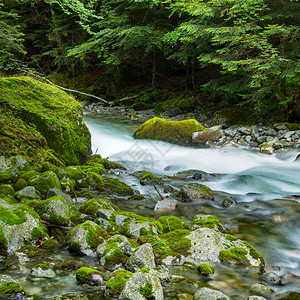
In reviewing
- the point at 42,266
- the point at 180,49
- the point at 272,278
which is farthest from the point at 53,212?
the point at 180,49

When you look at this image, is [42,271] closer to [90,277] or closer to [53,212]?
[90,277]

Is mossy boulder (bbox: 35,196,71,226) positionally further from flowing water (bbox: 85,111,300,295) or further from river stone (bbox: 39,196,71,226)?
flowing water (bbox: 85,111,300,295)

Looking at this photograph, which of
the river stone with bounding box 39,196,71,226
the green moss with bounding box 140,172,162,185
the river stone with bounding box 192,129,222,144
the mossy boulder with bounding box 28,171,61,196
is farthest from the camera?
the river stone with bounding box 192,129,222,144

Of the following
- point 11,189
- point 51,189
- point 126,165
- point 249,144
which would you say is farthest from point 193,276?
point 249,144

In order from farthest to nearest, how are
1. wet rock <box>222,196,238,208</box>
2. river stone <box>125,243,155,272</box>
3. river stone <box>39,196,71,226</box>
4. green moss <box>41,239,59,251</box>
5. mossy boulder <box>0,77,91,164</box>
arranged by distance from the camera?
mossy boulder <box>0,77,91,164</box>, wet rock <box>222,196,238,208</box>, river stone <box>39,196,71,226</box>, green moss <box>41,239,59,251</box>, river stone <box>125,243,155,272</box>

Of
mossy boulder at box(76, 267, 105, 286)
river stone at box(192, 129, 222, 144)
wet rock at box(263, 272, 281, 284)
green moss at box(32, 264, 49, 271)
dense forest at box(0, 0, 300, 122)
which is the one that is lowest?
green moss at box(32, 264, 49, 271)

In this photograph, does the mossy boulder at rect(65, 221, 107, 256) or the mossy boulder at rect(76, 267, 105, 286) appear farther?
the mossy boulder at rect(65, 221, 107, 256)

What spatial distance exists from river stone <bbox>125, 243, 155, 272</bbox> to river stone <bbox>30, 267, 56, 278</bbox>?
0.73 m

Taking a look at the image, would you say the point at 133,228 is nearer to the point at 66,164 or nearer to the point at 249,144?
the point at 66,164

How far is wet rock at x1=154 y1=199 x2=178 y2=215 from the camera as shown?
16.1 ft

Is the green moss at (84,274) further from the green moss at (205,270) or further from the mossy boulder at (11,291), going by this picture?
the green moss at (205,270)

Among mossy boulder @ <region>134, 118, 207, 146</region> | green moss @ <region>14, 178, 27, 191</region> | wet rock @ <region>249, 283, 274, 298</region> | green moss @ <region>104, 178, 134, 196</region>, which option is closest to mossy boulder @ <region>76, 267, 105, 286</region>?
wet rock @ <region>249, 283, 274, 298</region>

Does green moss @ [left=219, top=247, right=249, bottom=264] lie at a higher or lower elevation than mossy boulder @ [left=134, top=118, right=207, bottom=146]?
lower

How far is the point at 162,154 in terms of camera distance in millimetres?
9703
